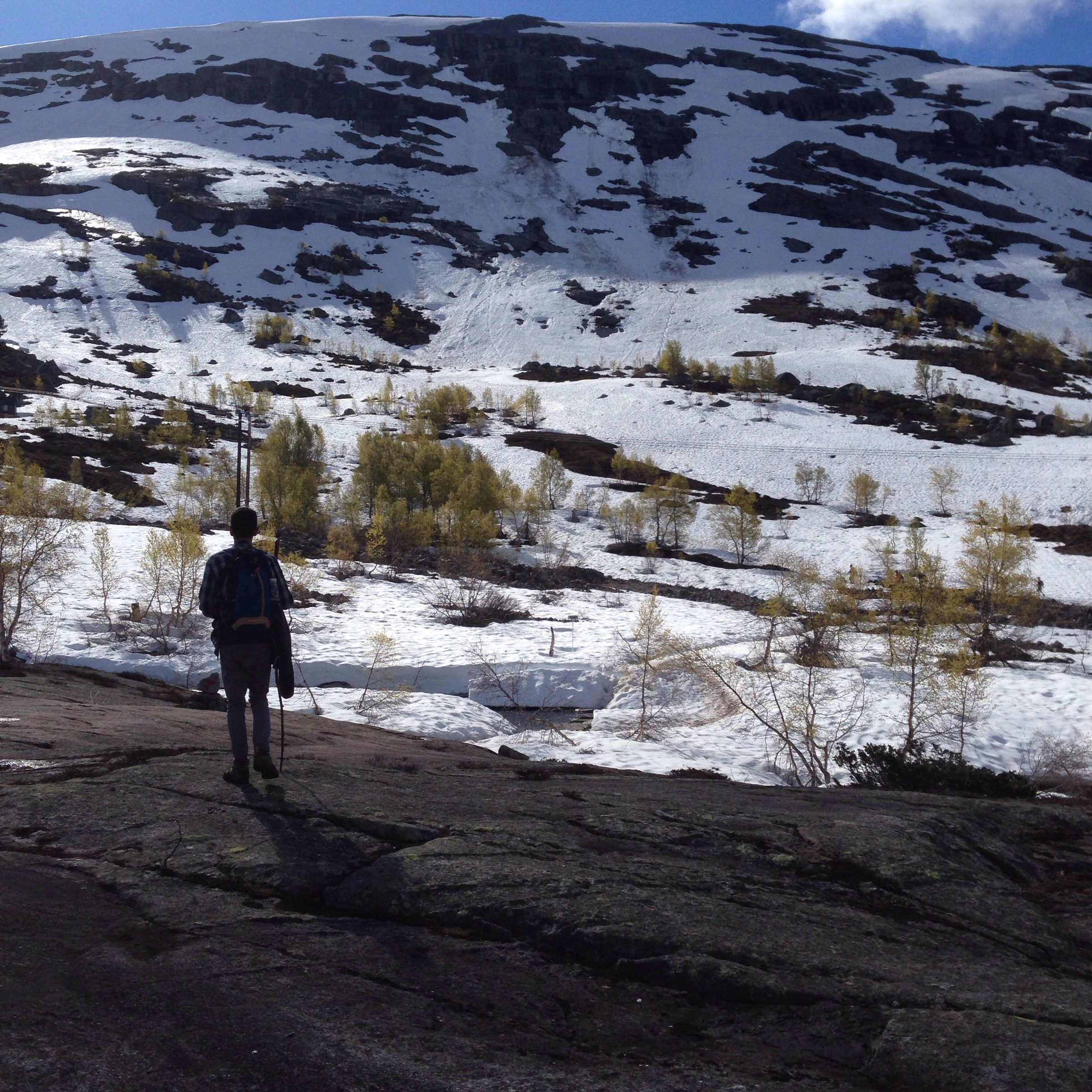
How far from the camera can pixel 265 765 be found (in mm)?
5930

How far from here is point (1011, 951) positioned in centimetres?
426

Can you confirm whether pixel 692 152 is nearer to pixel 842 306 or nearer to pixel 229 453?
pixel 842 306

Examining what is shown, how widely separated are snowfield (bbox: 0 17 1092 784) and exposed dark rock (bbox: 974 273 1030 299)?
65 cm

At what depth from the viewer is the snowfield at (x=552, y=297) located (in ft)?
75.6

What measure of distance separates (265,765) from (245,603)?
1283 mm

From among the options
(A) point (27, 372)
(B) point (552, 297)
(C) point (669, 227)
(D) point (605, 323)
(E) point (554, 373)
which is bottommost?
(A) point (27, 372)

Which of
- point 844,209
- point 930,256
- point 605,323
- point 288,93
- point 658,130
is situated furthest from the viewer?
point 288,93

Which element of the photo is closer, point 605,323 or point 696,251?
point 605,323

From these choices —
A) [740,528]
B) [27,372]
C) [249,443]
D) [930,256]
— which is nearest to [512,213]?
[930,256]

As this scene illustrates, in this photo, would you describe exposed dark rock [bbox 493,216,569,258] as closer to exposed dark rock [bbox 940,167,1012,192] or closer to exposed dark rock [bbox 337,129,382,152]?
exposed dark rock [bbox 337,129,382,152]

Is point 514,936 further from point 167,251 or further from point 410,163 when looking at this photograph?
point 410,163

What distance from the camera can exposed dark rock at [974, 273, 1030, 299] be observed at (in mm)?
125875

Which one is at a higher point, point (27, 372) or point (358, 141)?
point (358, 141)

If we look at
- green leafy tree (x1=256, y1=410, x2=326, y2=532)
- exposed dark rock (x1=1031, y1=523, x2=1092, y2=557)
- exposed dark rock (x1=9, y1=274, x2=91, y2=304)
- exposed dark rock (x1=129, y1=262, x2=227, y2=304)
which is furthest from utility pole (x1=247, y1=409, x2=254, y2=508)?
exposed dark rock (x1=9, y1=274, x2=91, y2=304)
